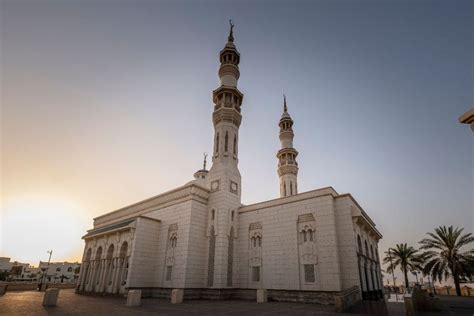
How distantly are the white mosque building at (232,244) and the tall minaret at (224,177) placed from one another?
8cm

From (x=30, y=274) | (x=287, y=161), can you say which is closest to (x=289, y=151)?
(x=287, y=161)

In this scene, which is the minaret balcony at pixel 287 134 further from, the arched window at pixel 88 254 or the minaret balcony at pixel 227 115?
the arched window at pixel 88 254

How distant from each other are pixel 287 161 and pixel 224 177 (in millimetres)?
11879

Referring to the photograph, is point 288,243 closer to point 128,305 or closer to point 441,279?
point 128,305

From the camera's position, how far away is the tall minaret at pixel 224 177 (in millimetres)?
21328

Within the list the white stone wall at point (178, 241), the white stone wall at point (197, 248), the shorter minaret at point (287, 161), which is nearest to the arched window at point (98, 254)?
the white stone wall at point (178, 241)

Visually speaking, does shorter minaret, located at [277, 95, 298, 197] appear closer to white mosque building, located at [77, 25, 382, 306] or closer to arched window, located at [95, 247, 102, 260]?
white mosque building, located at [77, 25, 382, 306]

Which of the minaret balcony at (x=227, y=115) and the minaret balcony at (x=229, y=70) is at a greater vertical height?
the minaret balcony at (x=229, y=70)

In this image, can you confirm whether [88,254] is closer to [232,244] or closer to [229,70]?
[232,244]

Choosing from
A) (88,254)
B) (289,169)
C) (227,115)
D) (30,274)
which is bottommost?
(30,274)

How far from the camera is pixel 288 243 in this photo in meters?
19.9

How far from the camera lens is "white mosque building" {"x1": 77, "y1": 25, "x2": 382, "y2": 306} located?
18145 mm

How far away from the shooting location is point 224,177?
23.8m

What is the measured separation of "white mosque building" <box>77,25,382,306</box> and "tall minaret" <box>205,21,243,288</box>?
3.3 inches
